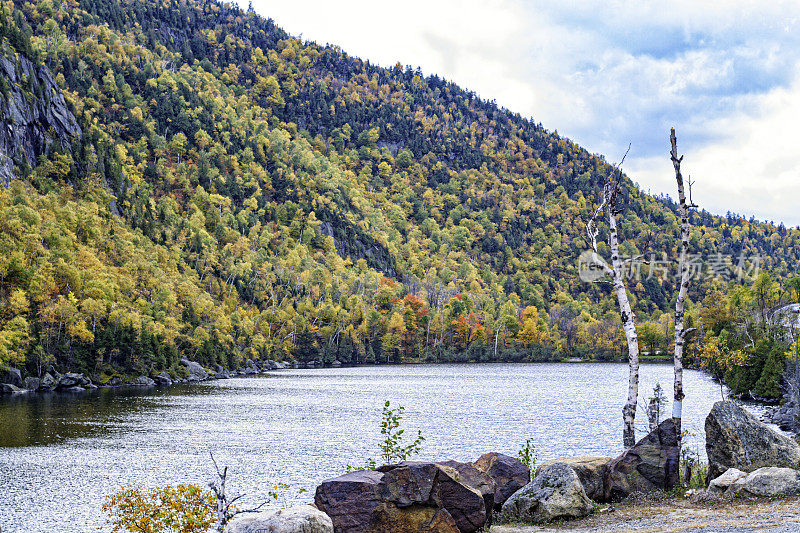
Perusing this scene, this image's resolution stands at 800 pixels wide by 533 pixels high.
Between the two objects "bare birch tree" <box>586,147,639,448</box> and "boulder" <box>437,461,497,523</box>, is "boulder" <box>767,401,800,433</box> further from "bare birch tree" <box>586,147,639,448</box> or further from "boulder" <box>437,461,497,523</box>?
"boulder" <box>437,461,497,523</box>

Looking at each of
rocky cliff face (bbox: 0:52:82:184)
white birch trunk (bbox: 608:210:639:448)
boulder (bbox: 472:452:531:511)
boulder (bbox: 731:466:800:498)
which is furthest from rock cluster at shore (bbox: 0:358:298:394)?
boulder (bbox: 731:466:800:498)

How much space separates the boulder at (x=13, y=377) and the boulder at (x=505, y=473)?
71.9 m

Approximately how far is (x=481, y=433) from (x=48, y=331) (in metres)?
62.6

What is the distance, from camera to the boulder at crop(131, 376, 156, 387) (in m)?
91.1

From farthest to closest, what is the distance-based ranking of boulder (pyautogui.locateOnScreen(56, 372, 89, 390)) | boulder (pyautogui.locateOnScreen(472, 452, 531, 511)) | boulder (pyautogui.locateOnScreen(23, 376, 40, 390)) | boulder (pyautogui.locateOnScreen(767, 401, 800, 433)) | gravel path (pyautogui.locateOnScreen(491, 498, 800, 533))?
boulder (pyautogui.locateOnScreen(56, 372, 89, 390))
boulder (pyautogui.locateOnScreen(23, 376, 40, 390))
boulder (pyautogui.locateOnScreen(767, 401, 800, 433))
boulder (pyautogui.locateOnScreen(472, 452, 531, 511))
gravel path (pyautogui.locateOnScreen(491, 498, 800, 533))

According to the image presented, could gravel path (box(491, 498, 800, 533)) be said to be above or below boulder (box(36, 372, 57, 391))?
above

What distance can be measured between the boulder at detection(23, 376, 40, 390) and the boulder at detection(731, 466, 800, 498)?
259 ft

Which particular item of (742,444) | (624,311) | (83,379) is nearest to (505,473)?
(624,311)

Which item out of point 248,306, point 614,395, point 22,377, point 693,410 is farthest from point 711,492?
point 248,306

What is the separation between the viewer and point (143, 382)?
91.8 meters

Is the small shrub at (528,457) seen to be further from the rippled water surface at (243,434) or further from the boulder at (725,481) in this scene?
the boulder at (725,481)

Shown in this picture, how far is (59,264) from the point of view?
301 feet

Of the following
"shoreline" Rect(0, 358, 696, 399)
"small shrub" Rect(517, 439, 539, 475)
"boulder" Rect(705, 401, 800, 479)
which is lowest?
"shoreline" Rect(0, 358, 696, 399)

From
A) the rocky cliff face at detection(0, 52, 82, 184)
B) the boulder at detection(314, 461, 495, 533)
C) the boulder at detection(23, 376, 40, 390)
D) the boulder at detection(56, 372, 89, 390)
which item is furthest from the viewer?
the rocky cliff face at detection(0, 52, 82, 184)
